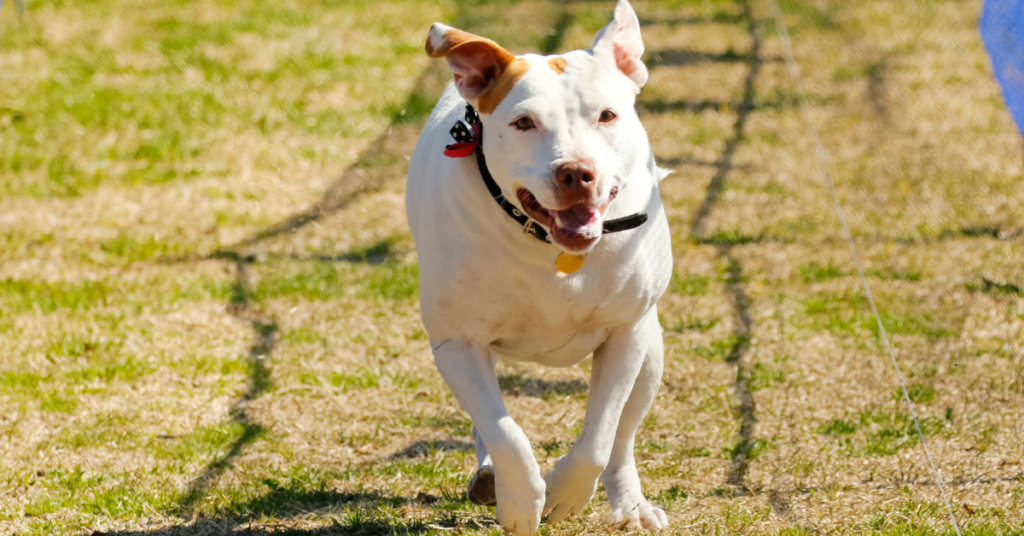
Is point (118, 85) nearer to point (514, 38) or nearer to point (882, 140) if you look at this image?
point (514, 38)

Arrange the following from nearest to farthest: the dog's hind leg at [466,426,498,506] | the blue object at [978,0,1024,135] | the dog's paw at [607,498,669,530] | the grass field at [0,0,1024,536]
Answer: the dog's hind leg at [466,426,498,506], the dog's paw at [607,498,669,530], the grass field at [0,0,1024,536], the blue object at [978,0,1024,135]

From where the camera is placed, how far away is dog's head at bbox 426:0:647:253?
2705 mm

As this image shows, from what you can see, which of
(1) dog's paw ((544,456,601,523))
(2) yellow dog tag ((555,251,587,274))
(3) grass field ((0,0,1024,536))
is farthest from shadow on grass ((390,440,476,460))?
(2) yellow dog tag ((555,251,587,274))

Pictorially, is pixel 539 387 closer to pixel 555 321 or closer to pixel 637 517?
pixel 637 517

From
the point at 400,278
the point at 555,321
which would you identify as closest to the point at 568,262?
the point at 555,321

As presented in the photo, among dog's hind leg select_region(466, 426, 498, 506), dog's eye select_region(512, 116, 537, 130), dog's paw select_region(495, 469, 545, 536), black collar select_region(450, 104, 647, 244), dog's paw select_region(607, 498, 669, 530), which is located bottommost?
dog's paw select_region(607, 498, 669, 530)

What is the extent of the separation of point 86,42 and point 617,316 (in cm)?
825

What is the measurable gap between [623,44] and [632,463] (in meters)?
1.50

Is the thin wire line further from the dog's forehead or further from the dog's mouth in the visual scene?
the dog's forehead

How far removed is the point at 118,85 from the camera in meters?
9.01

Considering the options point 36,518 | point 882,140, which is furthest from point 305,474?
point 882,140

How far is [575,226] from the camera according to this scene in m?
2.76

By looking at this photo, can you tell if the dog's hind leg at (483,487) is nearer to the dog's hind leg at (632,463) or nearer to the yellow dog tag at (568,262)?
the dog's hind leg at (632,463)

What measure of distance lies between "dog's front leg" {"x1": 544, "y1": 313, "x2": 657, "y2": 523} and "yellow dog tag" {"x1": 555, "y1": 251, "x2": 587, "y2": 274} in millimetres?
342
